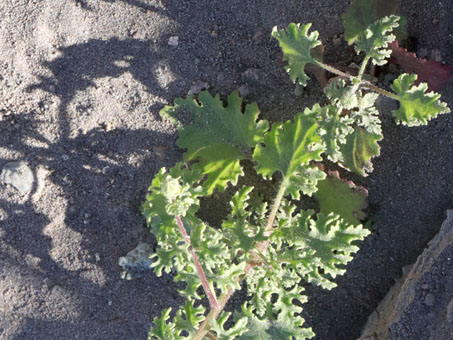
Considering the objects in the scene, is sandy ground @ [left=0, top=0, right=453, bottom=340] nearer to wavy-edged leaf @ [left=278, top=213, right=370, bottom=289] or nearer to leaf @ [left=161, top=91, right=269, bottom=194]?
leaf @ [left=161, top=91, right=269, bottom=194]

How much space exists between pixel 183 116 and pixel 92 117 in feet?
1.87

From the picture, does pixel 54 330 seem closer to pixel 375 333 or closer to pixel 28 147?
pixel 28 147

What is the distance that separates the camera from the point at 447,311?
3068mm

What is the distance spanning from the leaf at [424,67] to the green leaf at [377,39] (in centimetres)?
20

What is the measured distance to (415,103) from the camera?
2.87 metres

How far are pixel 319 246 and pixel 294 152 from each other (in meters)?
0.49

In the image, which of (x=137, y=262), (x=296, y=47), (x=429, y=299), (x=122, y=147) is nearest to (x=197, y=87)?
(x=122, y=147)

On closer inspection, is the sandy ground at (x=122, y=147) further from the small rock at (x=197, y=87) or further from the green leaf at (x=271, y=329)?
the green leaf at (x=271, y=329)

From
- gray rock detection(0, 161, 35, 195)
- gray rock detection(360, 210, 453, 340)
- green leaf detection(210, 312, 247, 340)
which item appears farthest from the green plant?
gray rock detection(0, 161, 35, 195)

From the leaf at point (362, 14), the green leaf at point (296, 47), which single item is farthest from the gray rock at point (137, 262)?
the leaf at point (362, 14)

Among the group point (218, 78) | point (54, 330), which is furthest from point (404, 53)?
point (54, 330)

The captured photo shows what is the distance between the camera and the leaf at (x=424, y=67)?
122 inches

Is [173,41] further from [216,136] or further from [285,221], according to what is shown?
[285,221]

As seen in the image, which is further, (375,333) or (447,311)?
(375,333)
